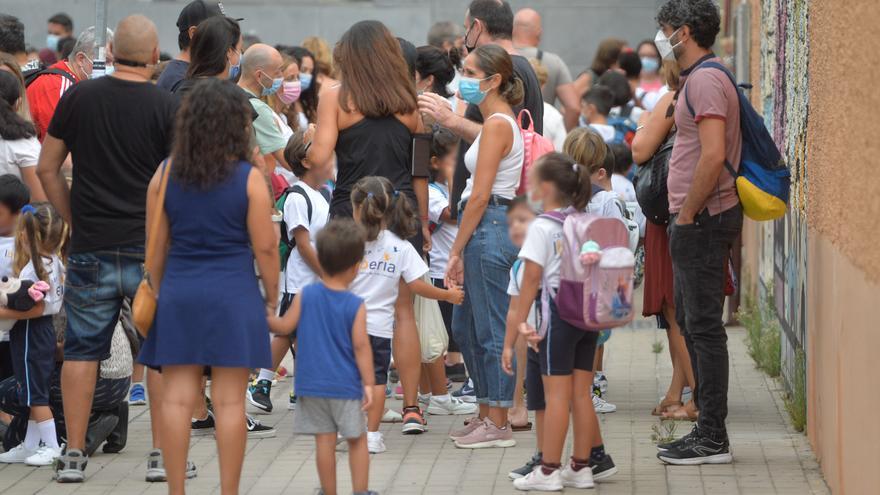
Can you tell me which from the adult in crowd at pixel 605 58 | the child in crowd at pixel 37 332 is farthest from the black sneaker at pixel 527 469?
the adult in crowd at pixel 605 58

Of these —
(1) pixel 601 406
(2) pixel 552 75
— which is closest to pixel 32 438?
(1) pixel 601 406

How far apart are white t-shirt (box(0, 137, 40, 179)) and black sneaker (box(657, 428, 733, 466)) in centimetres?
362

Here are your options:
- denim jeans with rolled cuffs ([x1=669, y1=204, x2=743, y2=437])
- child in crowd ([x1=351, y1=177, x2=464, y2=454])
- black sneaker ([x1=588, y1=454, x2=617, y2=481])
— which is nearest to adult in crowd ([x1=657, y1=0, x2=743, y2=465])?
denim jeans with rolled cuffs ([x1=669, y1=204, x2=743, y2=437])

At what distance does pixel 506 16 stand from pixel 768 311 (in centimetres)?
308

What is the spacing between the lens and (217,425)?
5.98m

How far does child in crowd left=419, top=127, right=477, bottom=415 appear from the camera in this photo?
29.2ft

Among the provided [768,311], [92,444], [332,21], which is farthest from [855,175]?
[332,21]

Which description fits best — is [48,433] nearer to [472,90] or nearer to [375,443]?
[375,443]

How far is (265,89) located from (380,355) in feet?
6.89

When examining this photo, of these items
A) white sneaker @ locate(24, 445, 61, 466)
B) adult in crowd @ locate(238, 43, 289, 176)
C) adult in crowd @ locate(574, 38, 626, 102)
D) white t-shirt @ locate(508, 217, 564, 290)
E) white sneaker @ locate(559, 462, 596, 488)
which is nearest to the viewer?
white t-shirt @ locate(508, 217, 564, 290)

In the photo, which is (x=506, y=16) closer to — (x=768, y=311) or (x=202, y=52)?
(x=202, y=52)

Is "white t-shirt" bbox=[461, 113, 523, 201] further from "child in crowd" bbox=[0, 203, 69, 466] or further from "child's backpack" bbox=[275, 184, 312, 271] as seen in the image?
"child in crowd" bbox=[0, 203, 69, 466]

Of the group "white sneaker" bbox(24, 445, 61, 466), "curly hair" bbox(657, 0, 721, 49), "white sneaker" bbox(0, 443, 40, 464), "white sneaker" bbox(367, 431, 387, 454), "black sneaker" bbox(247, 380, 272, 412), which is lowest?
"black sneaker" bbox(247, 380, 272, 412)

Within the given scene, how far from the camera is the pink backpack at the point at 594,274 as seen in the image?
634cm
